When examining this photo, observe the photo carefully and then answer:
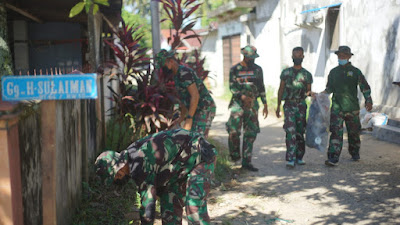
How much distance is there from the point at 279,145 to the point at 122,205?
438 cm

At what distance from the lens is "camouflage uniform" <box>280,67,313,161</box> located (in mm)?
6852

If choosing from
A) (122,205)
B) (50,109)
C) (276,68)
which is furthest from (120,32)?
(276,68)

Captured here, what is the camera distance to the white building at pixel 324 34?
29.6ft

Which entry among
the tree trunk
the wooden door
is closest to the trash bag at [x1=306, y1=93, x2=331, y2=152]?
the tree trunk

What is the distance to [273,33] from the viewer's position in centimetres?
1449

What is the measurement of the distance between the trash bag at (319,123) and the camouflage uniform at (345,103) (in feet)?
0.33

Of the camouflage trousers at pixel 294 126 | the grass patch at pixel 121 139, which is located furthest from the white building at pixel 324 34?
the grass patch at pixel 121 139

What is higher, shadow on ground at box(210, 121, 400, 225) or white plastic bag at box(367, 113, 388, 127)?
white plastic bag at box(367, 113, 388, 127)

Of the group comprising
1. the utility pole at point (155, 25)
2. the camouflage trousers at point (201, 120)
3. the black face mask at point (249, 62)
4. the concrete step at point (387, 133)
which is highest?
the utility pole at point (155, 25)

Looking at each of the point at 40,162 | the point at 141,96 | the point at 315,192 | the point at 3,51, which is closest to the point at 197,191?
the point at 40,162

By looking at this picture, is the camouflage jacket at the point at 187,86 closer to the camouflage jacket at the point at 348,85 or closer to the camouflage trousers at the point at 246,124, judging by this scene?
the camouflage trousers at the point at 246,124

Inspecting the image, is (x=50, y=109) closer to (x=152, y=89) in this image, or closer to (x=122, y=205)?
(x=122, y=205)

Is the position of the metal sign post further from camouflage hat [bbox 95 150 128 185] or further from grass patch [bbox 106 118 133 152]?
grass patch [bbox 106 118 133 152]

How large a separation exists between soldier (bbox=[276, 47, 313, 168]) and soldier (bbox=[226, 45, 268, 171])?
0.41 metres
